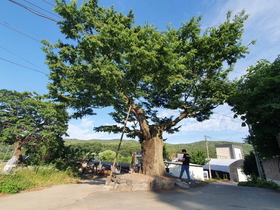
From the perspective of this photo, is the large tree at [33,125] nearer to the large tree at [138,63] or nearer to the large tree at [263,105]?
the large tree at [138,63]

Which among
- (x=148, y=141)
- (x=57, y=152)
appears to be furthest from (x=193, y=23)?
(x=57, y=152)

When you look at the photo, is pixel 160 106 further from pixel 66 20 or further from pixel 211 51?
pixel 66 20

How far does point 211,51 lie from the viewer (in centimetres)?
845

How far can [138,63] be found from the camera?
5.98m

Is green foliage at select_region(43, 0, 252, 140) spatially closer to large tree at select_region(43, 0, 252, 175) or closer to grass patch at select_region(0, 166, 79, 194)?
large tree at select_region(43, 0, 252, 175)

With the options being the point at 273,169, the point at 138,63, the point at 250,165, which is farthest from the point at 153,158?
the point at 250,165

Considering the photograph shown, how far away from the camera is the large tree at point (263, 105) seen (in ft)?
18.7

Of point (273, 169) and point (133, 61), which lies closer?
point (133, 61)

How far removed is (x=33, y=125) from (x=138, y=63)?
1633cm

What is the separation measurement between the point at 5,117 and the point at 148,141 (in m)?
16.6

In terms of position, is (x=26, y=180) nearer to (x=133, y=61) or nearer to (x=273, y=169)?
(x=133, y=61)

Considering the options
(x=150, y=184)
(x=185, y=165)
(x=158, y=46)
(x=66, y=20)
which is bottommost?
(x=150, y=184)

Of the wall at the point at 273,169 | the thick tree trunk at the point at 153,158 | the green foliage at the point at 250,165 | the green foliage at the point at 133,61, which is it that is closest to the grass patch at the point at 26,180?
the green foliage at the point at 133,61

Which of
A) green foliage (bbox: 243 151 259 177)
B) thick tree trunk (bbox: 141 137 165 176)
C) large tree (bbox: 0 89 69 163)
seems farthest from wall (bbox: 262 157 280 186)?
large tree (bbox: 0 89 69 163)
